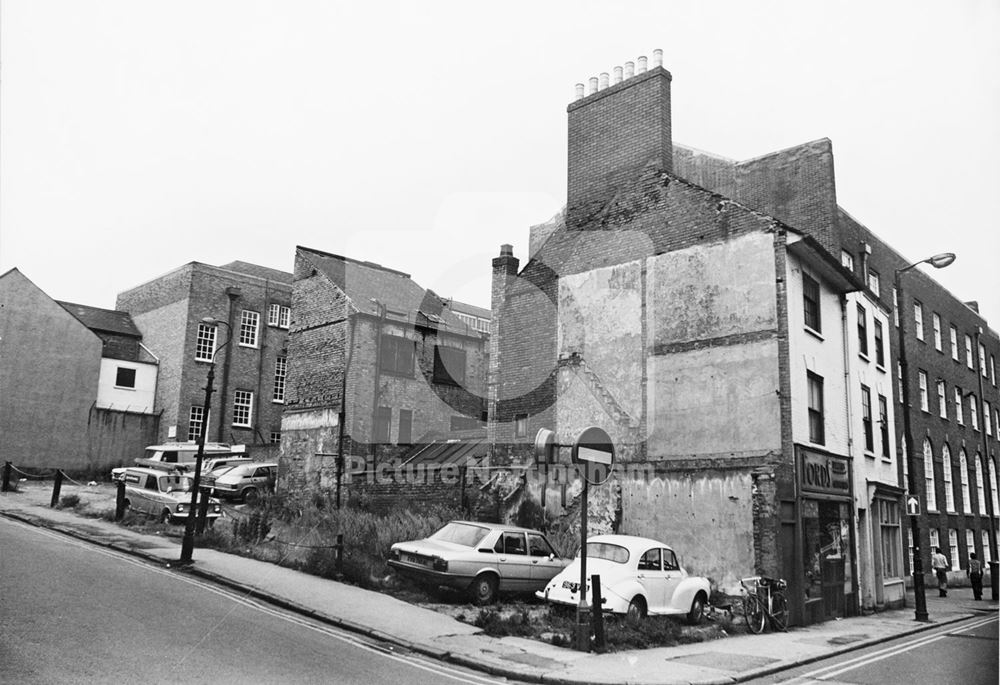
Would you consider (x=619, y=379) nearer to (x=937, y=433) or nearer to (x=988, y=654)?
(x=988, y=654)

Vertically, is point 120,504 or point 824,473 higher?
point 824,473

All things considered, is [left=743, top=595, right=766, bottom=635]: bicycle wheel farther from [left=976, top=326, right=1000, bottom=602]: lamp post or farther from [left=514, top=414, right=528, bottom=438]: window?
[left=976, top=326, right=1000, bottom=602]: lamp post

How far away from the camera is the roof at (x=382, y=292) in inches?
1179

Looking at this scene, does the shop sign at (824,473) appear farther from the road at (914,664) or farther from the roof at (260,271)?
the roof at (260,271)

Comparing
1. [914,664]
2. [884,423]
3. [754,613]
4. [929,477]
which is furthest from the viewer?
[929,477]

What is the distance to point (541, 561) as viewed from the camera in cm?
1595

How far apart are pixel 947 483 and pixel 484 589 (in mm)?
27479

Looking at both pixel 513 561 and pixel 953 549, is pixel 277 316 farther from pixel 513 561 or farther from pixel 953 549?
pixel 953 549

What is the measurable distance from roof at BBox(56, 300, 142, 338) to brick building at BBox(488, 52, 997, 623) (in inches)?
1003

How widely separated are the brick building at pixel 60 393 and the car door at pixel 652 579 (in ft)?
97.7

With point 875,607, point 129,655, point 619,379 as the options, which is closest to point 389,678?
point 129,655

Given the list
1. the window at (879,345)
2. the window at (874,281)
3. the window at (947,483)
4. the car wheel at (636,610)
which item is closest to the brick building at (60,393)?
the car wheel at (636,610)

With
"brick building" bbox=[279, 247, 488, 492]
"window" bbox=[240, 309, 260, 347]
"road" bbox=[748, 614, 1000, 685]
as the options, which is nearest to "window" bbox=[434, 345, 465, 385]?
"brick building" bbox=[279, 247, 488, 492]

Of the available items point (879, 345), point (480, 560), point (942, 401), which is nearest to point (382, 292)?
point (879, 345)
